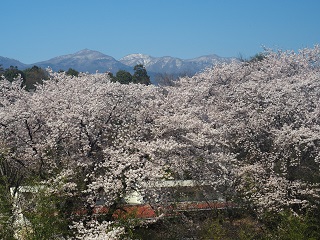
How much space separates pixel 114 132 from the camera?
16.7 metres

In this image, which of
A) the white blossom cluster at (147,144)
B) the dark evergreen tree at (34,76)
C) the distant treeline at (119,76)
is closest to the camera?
the white blossom cluster at (147,144)

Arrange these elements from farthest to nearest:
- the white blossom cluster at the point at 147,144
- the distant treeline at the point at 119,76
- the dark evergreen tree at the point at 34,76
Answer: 1. the distant treeline at the point at 119,76
2. the dark evergreen tree at the point at 34,76
3. the white blossom cluster at the point at 147,144

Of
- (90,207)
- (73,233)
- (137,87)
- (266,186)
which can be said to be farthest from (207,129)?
(73,233)

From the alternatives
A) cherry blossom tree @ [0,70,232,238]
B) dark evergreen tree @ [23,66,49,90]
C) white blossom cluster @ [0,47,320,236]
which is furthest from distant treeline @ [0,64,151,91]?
cherry blossom tree @ [0,70,232,238]

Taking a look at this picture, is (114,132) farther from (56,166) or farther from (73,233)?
(73,233)

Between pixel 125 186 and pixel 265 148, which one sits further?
pixel 265 148

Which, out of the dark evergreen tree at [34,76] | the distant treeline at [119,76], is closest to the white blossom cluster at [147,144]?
the distant treeline at [119,76]

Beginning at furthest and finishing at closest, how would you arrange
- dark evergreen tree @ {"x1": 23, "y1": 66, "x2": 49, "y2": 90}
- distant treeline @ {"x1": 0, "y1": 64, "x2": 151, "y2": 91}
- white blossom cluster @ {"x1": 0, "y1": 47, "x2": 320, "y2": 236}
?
distant treeline @ {"x1": 0, "y1": 64, "x2": 151, "y2": 91} < dark evergreen tree @ {"x1": 23, "y1": 66, "x2": 49, "y2": 90} < white blossom cluster @ {"x1": 0, "y1": 47, "x2": 320, "y2": 236}

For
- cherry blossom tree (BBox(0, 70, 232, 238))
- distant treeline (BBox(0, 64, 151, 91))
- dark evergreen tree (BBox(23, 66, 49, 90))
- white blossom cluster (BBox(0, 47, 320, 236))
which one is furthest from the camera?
distant treeline (BBox(0, 64, 151, 91))

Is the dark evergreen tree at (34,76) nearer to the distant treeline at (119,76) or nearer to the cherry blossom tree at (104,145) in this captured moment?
the distant treeline at (119,76)

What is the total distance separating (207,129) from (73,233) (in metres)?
7.38

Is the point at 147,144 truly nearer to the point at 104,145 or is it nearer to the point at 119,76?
the point at 104,145

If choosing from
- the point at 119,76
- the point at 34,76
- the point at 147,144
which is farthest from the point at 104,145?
the point at 34,76

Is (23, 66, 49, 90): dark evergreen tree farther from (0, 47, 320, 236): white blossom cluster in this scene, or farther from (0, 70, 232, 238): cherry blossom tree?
(0, 70, 232, 238): cherry blossom tree
